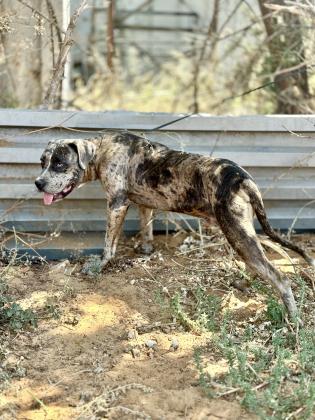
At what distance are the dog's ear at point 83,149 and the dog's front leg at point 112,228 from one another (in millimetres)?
434

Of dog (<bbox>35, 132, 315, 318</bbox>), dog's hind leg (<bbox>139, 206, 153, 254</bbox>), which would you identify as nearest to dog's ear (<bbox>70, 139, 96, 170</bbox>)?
dog (<bbox>35, 132, 315, 318</bbox>)

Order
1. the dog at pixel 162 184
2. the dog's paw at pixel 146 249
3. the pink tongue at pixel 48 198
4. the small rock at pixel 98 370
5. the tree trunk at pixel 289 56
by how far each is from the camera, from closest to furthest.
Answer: the small rock at pixel 98 370
the dog at pixel 162 184
the pink tongue at pixel 48 198
the dog's paw at pixel 146 249
the tree trunk at pixel 289 56

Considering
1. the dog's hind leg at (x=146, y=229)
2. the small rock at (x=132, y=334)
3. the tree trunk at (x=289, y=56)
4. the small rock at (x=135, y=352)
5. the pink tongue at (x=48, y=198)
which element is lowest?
the small rock at (x=135, y=352)

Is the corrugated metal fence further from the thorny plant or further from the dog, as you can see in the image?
the thorny plant

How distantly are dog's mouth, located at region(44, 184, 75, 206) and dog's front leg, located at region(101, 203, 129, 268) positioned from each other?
37 centimetres

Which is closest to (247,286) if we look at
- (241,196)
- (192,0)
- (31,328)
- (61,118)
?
(241,196)

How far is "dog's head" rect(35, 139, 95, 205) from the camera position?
566cm

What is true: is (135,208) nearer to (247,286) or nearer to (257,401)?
(247,286)

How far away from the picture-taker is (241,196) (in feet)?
16.7

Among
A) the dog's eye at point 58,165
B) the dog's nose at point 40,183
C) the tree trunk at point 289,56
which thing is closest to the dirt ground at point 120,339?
the dog's nose at point 40,183

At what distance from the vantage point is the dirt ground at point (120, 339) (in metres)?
4.07

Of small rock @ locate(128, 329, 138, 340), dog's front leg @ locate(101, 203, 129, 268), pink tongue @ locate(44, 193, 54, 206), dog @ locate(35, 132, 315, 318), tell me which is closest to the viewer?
small rock @ locate(128, 329, 138, 340)

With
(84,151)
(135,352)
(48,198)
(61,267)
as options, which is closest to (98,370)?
(135,352)

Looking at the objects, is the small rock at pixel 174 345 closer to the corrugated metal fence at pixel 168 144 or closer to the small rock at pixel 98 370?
the small rock at pixel 98 370
